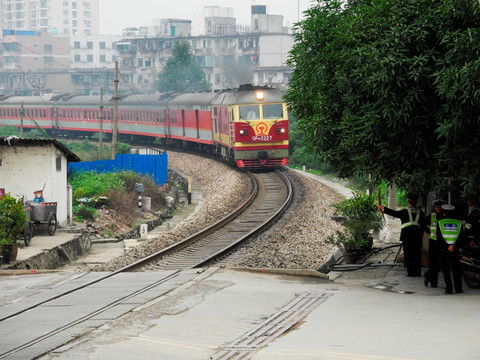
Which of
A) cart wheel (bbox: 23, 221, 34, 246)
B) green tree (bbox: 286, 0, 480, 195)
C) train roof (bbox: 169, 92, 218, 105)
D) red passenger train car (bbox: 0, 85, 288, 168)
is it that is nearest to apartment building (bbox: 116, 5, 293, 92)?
red passenger train car (bbox: 0, 85, 288, 168)

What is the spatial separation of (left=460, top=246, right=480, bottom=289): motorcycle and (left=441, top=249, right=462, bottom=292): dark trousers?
26cm

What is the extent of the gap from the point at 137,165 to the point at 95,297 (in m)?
25.6

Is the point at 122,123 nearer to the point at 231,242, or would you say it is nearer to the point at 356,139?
the point at 231,242

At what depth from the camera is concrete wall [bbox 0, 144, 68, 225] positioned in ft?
78.0

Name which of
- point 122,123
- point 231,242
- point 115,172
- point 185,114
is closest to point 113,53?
point 122,123

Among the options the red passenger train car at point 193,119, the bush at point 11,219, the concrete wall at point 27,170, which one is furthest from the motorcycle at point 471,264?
the red passenger train car at point 193,119

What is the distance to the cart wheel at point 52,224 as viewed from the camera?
73.4 ft

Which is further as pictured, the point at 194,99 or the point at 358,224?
the point at 194,99

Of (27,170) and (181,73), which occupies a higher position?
(181,73)

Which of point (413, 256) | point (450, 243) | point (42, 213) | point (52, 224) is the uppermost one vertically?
point (450, 243)

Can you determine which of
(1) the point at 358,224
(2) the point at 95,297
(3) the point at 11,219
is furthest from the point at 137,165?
(2) the point at 95,297

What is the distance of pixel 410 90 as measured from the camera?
11852 mm

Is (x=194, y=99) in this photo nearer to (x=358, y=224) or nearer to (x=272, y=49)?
(x=358, y=224)

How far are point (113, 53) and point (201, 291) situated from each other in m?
163
